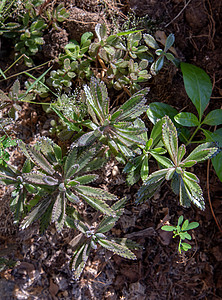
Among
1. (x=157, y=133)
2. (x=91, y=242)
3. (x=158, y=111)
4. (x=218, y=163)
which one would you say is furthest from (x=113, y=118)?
(x=218, y=163)

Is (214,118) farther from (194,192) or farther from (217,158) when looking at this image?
(194,192)

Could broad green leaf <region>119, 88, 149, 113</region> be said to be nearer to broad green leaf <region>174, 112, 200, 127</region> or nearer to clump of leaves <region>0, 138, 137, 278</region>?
clump of leaves <region>0, 138, 137, 278</region>

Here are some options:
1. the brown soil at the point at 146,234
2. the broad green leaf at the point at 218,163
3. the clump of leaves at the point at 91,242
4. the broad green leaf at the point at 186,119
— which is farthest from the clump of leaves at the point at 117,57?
the clump of leaves at the point at 91,242

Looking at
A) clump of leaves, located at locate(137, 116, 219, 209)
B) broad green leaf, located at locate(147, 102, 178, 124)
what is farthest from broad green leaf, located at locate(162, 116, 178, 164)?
broad green leaf, located at locate(147, 102, 178, 124)

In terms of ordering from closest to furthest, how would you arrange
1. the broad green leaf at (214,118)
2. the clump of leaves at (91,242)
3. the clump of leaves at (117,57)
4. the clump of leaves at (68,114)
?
the clump of leaves at (91,242)
the clump of leaves at (68,114)
the clump of leaves at (117,57)
the broad green leaf at (214,118)

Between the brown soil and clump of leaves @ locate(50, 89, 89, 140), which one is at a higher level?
clump of leaves @ locate(50, 89, 89, 140)

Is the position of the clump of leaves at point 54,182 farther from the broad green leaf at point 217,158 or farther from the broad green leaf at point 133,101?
the broad green leaf at point 217,158

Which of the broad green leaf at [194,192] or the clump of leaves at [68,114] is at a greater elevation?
the clump of leaves at [68,114]
